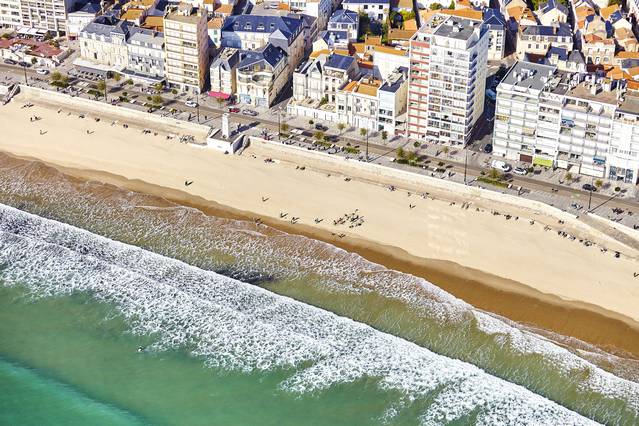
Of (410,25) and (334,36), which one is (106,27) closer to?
(334,36)

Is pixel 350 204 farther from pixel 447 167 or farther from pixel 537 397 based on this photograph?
pixel 537 397

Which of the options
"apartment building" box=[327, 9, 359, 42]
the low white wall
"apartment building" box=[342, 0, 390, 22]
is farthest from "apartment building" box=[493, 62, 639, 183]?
"apartment building" box=[342, 0, 390, 22]

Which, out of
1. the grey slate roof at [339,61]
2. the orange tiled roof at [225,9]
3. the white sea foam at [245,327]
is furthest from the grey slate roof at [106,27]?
the white sea foam at [245,327]

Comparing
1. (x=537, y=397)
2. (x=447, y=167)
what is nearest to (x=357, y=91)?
(x=447, y=167)

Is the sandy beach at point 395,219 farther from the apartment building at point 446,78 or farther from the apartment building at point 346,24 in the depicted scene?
the apartment building at point 346,24

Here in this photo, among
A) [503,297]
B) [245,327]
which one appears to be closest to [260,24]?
[245,327]
